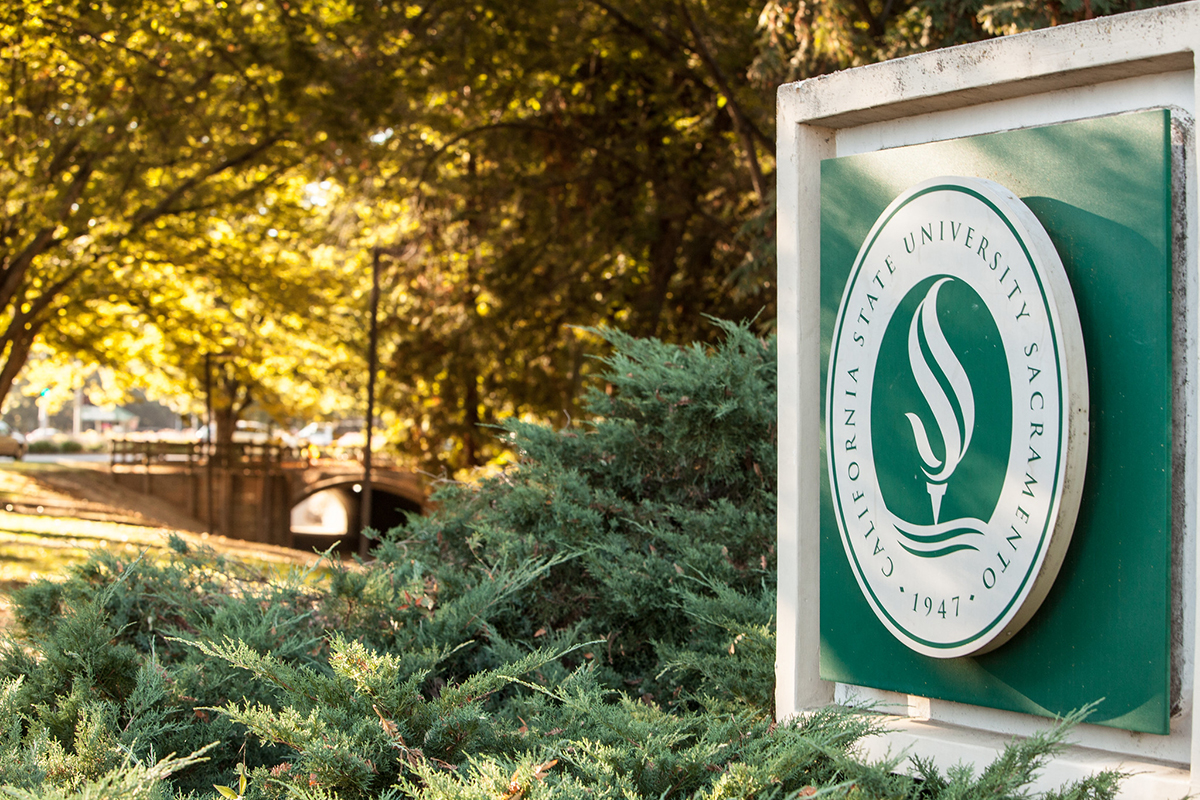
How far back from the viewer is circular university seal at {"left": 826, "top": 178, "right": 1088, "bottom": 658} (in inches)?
91.4

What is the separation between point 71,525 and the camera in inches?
676

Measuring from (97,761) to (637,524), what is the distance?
2283 mm

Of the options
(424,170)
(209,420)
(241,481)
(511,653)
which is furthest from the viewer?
(241,481)

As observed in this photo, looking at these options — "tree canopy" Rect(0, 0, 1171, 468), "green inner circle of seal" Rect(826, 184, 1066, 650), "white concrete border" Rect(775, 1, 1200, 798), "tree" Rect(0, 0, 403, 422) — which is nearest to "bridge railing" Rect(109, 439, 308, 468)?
"tree canopy" Rect(0, 0, 1171, 468)

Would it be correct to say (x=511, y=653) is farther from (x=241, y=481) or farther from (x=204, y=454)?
(x=204, y=454)

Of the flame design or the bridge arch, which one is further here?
the bridge arch

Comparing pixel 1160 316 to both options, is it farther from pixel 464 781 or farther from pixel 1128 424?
pixel 464 781

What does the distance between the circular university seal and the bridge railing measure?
36152 millimetres

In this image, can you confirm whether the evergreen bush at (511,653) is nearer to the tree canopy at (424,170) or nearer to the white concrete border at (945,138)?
the white concrete border at (945,138)

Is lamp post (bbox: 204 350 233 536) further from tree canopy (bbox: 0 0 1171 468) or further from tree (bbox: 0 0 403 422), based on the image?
tree (bbox: 0 0 403 422)

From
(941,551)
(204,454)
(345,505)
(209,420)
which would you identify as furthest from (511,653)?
(345,505)

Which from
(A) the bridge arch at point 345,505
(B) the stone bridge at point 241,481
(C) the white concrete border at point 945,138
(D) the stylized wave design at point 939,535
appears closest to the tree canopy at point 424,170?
(C) the white concrete border at point 945,138

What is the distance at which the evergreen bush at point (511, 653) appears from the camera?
2461 millimetres

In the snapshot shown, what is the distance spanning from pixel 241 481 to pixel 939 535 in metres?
38.7
